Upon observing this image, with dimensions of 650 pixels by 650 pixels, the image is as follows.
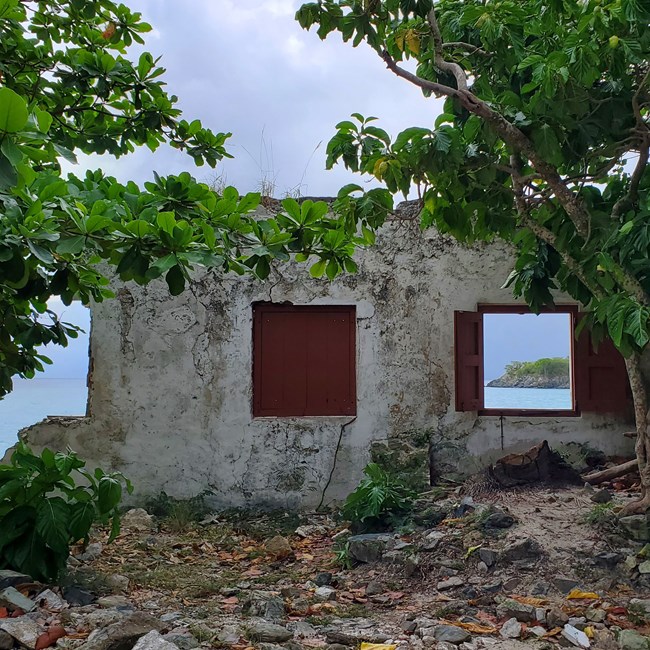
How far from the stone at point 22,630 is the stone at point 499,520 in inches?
107

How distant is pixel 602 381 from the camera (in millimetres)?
5574

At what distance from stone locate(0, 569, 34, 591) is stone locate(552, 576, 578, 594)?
288 cm

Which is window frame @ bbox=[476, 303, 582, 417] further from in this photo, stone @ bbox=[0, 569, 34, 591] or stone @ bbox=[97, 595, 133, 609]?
stone @ bbox=[0, 569, 34, 591]

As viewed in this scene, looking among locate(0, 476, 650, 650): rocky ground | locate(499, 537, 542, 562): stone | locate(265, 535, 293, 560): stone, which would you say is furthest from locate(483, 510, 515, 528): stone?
locate(265, 535, 293, 560): stone

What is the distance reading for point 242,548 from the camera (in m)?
4.80

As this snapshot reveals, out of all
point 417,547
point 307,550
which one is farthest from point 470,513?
point 307,550

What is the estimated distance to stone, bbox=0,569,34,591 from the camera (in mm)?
3287

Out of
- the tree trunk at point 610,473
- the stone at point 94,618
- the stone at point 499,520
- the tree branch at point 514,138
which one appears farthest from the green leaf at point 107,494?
the tree trunk at point 610,473

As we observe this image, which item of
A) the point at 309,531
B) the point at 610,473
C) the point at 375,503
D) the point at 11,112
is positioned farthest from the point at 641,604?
the point at 11,112

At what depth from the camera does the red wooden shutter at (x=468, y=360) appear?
18.3 feet

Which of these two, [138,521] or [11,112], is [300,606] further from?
[11,112]

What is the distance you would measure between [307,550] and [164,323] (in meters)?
2.37

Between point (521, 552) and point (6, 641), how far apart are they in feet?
9.16

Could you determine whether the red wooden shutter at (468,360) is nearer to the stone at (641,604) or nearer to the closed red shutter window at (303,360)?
the closed red shutter window at (303,360)
